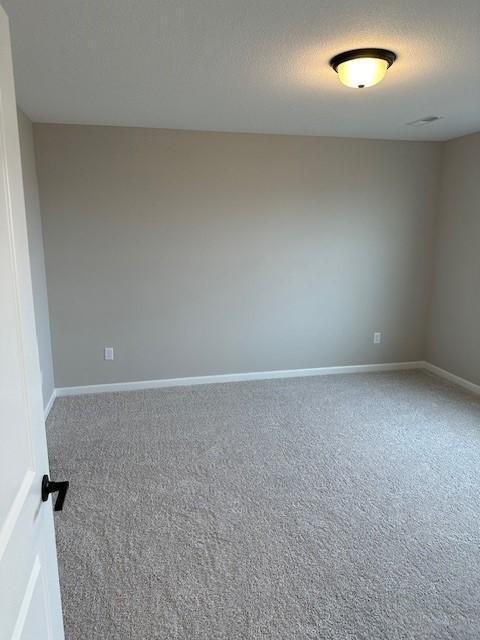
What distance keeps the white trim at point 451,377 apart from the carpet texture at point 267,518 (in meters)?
0.36

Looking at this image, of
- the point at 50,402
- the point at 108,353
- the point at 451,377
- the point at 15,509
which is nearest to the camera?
the point at 15,509

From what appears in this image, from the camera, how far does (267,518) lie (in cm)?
240

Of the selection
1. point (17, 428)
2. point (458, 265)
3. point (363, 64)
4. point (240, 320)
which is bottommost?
point (240, 320)

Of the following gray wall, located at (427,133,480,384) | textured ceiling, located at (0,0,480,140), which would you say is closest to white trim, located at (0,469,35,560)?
textured ceiling, located at (0,0,480,140)

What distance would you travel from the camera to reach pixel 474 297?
423 cm

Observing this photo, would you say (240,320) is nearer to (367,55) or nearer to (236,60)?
(236,60)

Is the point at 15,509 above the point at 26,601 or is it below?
above

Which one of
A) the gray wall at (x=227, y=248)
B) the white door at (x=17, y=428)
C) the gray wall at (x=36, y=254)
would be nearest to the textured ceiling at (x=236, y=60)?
the gray wall at (x=36, y=254)

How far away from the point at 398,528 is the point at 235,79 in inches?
106

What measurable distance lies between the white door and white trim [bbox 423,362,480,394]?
418 centimetres

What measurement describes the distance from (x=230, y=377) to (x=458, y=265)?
260 centimetres

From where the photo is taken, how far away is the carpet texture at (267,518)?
1.80m

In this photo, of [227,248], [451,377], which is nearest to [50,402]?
[227,248]

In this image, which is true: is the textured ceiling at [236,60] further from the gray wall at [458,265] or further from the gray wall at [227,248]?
the gray wall at [458,265]
